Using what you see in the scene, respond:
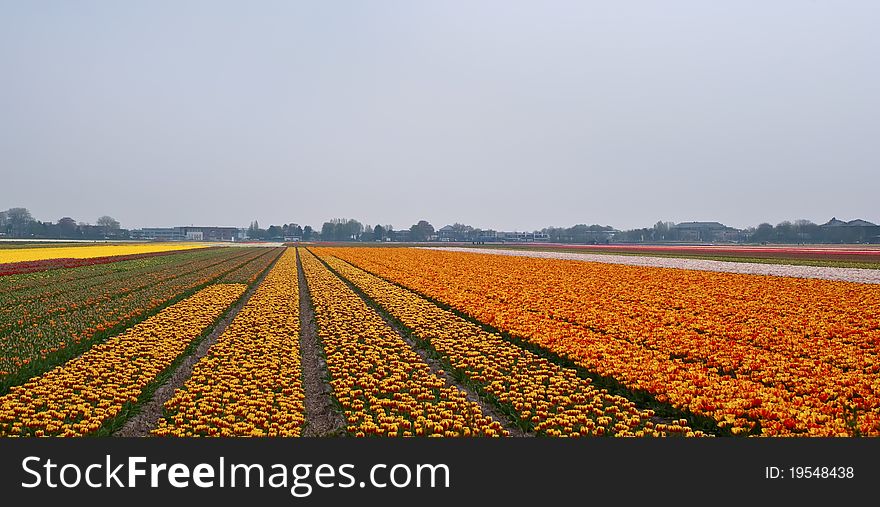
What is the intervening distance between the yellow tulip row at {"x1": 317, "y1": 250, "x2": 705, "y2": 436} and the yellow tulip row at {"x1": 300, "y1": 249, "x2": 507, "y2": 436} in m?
0.61

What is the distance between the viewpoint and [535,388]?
9.30 metres

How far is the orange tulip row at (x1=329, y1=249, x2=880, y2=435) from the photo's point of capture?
26.0ft

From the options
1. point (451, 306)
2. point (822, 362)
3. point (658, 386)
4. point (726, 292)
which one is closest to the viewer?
point (658, 386)

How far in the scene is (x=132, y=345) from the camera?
12703 mm

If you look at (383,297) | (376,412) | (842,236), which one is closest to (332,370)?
(376,412)

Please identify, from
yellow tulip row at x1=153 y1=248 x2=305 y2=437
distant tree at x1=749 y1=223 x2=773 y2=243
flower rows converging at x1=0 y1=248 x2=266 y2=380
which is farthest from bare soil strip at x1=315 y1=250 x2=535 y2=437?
distant tree at x1=749 y1=223 x2=773 y2=243

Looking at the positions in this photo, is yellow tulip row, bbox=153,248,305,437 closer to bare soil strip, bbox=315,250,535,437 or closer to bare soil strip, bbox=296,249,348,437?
bare soil strip, bbox=296,249,348,437

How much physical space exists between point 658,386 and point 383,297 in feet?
A: 46.9

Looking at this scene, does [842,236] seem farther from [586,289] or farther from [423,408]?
[423,408]

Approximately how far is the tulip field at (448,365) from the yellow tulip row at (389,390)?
4 cm

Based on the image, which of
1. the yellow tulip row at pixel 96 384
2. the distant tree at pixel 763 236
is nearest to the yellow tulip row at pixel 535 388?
the yellow tulip row at pixel 96 384

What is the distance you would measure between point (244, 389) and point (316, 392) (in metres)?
1.12

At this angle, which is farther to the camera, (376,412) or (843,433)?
(376,412)

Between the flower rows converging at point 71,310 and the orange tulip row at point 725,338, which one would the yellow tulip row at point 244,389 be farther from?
the orange tulip row at point 725,338
